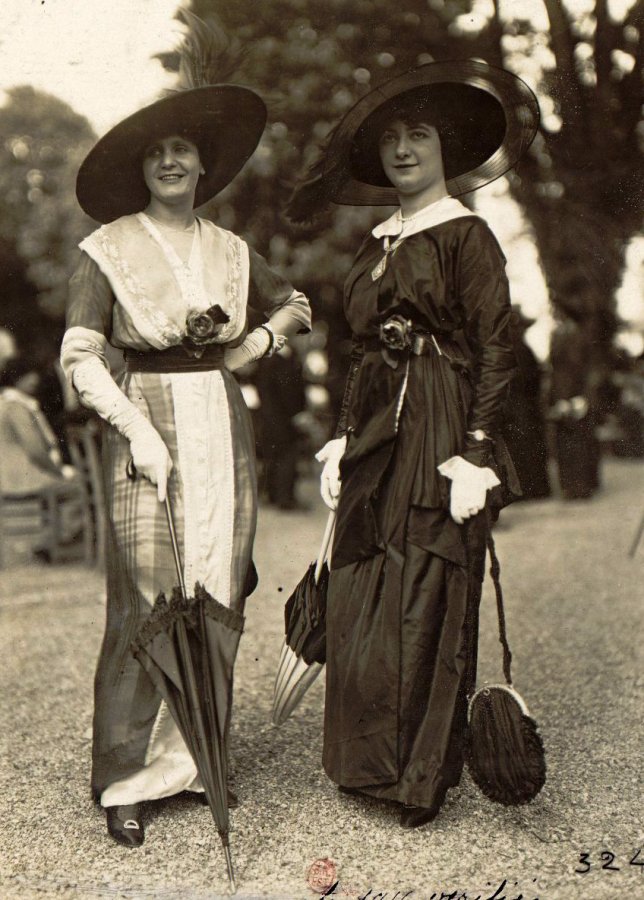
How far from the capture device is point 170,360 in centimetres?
312

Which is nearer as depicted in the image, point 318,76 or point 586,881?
point 586,881

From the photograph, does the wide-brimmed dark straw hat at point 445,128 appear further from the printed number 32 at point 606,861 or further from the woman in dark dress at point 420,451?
the printed number 32 at point 606,861

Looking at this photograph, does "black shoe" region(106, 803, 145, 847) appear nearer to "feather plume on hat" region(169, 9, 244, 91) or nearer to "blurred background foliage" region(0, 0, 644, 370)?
"blurred background foliage" region(0, 0, 644, 370)

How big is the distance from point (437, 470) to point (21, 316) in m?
5.52

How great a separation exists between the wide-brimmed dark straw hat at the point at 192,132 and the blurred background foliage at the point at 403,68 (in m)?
0.15

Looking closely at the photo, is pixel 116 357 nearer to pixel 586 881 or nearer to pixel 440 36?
pixel 586 881

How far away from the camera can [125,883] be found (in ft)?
9.37

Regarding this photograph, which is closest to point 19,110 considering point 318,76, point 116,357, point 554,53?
point 318,76

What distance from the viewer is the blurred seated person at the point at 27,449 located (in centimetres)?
659

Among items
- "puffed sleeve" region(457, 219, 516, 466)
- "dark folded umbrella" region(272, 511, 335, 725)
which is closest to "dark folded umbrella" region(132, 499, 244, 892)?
"dark folded umbrella" region(272, 511, 335, 725)

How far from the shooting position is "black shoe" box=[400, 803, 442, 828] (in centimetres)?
312

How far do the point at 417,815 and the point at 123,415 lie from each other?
1603mm

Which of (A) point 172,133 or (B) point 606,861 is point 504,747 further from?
(A) point 172,133

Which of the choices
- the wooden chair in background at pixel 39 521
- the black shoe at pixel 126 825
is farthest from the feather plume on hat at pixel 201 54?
the wooden chair in background at pixel 39 521
